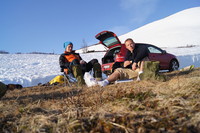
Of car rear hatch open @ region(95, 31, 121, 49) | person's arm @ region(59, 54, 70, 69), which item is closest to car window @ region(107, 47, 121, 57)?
car rear hatch open @ region(95, 31, 121, 49)

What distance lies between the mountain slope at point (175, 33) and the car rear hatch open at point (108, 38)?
128 ft

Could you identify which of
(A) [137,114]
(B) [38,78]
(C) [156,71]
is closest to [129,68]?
(C) [156,71]

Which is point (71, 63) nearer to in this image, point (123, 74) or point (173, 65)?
point (123, 74)

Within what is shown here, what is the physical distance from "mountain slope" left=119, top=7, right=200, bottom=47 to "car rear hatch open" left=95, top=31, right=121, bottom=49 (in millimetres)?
39090

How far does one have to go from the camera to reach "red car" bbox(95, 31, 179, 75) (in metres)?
6.18

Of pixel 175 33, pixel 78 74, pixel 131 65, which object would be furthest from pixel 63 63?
pixel 175 33

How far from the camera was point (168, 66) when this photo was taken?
304 inches

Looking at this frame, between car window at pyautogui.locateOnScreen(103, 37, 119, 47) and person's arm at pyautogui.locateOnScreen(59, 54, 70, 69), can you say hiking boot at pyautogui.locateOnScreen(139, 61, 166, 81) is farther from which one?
car window at pyautogui.locateOnScreen(103, 37, 119, 47)

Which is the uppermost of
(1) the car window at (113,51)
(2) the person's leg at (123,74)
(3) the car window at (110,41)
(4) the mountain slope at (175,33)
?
(4) the mountain slope at (175,33)

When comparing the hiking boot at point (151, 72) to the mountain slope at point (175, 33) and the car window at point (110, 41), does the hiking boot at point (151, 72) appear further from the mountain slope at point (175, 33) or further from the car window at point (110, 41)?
the mountain slope at point (175, 33)

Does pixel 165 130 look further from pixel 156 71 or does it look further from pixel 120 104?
pixel 156 71

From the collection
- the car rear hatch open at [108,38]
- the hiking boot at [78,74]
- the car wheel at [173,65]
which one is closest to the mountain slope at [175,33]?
the car wheel at [173,65]

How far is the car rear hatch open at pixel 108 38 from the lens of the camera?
6098 mm

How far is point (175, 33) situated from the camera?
52.2 meters
